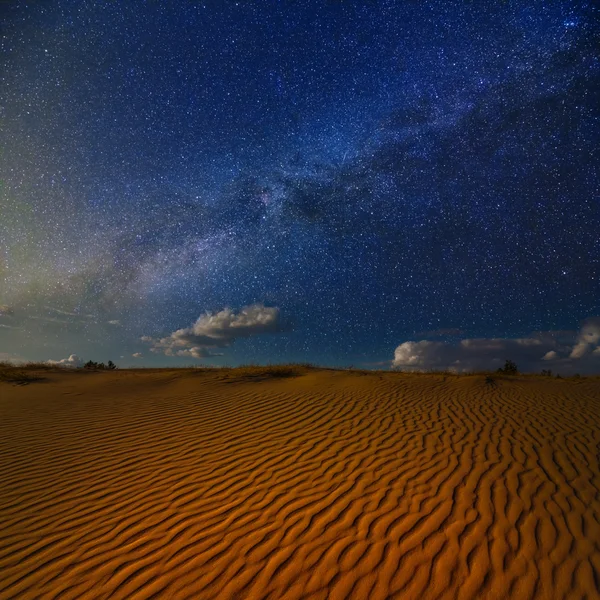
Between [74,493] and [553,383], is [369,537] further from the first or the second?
[553,383]

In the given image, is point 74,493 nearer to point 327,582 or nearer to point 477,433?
point 327,582

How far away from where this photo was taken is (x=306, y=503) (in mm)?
5043

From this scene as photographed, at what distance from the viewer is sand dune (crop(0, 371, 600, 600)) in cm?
372

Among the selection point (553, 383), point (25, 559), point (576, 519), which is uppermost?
point (553, 383)

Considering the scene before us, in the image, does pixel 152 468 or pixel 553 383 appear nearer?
pixel 152 468

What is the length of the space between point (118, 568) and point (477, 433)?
6.87 m

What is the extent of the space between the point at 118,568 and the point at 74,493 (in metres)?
2.47

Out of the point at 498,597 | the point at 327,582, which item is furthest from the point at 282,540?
the point at 498,597

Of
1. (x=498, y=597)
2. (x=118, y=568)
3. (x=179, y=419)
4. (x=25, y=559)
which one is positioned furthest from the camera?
(x=179, y=419)

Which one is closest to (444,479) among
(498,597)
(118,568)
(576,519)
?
(576,519)

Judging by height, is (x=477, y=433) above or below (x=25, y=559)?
above

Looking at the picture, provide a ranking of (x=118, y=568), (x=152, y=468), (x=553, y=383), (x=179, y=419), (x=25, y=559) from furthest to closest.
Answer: (x=553, y=383), (x=179, y=419), (x=152, y=468), (x=25, y=559), (x=118, y=568)

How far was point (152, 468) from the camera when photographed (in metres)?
6.48

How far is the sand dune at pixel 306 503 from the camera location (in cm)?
372
